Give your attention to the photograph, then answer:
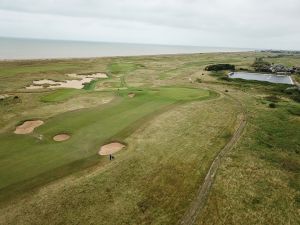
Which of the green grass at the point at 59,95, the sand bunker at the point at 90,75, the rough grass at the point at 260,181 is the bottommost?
the rough grass at the point at 260,181

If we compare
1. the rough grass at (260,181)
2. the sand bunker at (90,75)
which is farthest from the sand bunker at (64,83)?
the rough grass at (260,181)

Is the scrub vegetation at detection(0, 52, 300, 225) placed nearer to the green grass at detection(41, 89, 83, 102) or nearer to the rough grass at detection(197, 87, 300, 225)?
the rough grass at detection(197, 87, 300, 225)

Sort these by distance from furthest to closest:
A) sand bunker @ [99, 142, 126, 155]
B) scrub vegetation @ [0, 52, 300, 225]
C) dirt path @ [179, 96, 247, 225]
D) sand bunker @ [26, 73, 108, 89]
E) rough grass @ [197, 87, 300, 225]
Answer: sand bunker @ [26, 73, 108, 89] → sand bunker @ [99, 142, 126, 155] → rough grass @ [197, 87, 300, 225] → scrub vegetation @ [0, 52, 300, 225] → dirt path @ [179, 96, 247, 225]

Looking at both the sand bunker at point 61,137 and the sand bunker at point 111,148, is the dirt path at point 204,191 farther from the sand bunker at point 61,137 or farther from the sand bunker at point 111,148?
the sand bunker at point 61,137

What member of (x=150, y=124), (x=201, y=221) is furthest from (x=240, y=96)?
(x=201, y=221)

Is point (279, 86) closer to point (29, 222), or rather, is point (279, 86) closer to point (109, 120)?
point (109, 120)

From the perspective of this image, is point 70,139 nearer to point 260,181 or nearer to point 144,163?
point 144,163

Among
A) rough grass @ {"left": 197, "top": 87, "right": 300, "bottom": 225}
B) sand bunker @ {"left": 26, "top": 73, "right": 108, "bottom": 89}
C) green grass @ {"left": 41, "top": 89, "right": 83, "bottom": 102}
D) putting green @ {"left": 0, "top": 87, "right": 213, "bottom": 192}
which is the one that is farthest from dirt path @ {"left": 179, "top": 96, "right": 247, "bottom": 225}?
sand bunker @ {"left": 26, "top": 73, "right": 108, "bottom": 89}

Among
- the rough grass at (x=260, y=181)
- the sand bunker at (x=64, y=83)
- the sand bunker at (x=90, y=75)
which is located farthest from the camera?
the sand bunker at (x=90, y=75)
